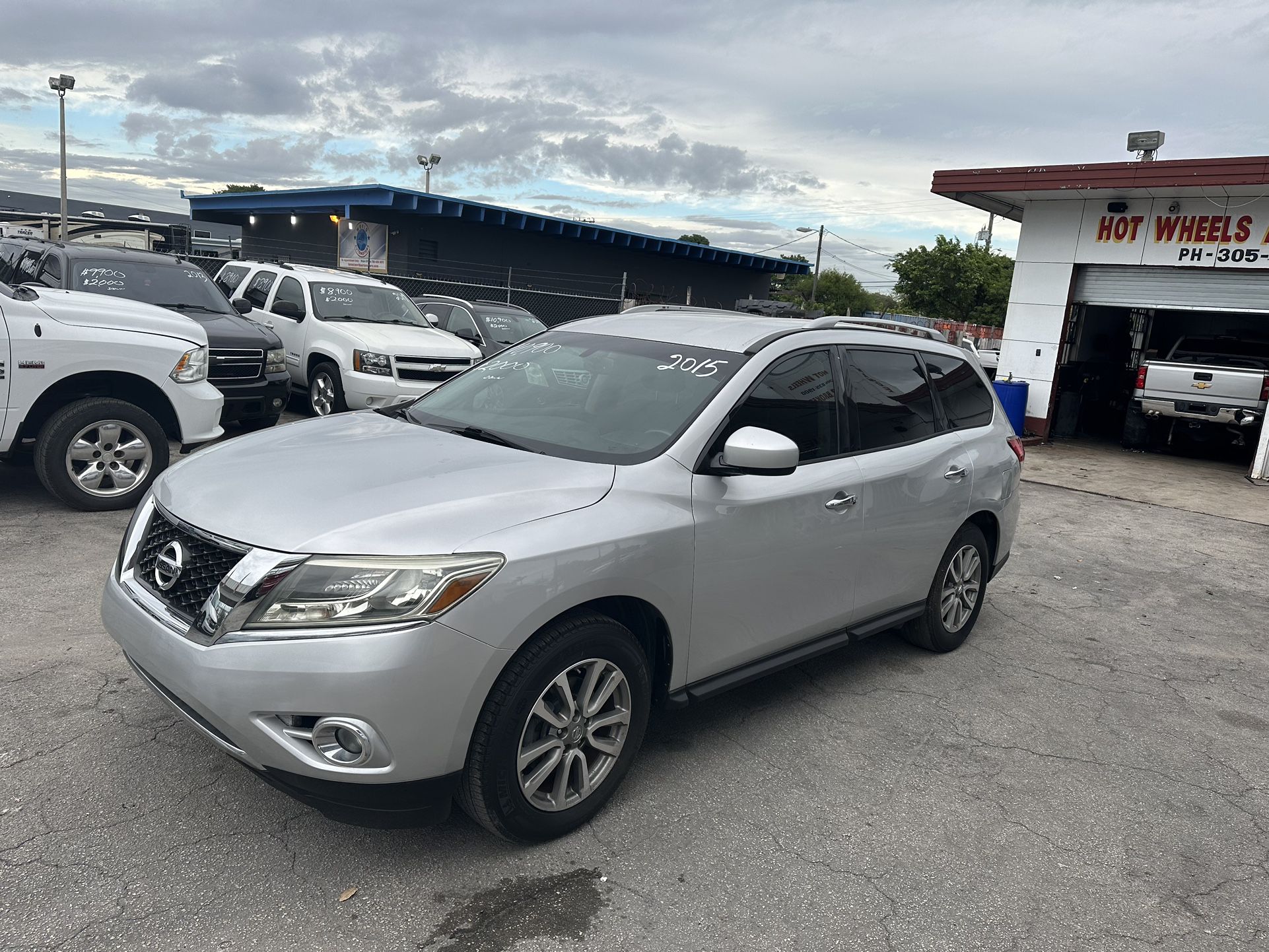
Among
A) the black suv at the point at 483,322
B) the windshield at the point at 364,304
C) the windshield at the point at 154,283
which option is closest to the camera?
the windshield at the point at 154,283

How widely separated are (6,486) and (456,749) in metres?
5.99

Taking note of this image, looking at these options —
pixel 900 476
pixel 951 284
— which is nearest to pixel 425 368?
pixel 900 476

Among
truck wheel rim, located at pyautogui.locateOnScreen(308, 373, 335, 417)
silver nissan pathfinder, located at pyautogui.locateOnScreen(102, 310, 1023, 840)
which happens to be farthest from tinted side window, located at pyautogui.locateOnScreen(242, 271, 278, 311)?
silver nissan pathfinder, located at pyautogui.locateOnScreen(102, 310, 1023, 840)

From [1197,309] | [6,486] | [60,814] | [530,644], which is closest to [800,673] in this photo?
[530,644]

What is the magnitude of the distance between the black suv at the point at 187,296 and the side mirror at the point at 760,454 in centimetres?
664

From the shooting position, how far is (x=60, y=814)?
3.00 m

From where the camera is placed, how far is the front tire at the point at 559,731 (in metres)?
2.77

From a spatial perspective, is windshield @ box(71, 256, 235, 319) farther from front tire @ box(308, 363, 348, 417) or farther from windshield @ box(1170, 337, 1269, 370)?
windshield @ box(1170, 337, 1269, 370)

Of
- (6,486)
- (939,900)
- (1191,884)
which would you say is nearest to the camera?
(939,900)

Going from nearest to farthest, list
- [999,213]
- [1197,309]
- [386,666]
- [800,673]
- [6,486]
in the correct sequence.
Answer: [386,666] → [800,673] → [6,486] → [1197,309] → [999,213]

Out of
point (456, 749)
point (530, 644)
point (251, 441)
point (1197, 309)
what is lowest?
point (456, 749)

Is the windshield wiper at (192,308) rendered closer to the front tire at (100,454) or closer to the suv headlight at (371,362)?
the suv headlight at (371,362)

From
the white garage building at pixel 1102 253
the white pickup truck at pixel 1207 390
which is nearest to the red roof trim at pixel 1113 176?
the white garage building at pixel 1102 253

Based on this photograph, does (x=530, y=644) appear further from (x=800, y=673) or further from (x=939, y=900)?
(x=800, y=673)
